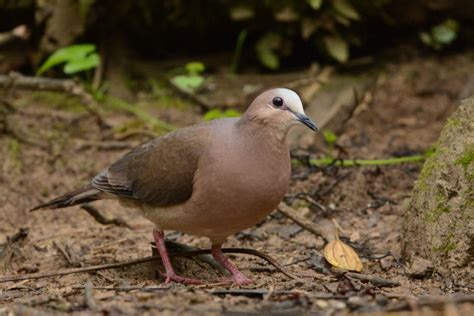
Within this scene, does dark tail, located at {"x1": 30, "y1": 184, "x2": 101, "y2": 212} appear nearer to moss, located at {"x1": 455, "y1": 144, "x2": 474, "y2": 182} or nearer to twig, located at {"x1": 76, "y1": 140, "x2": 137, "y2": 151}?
twig, located at {"x1": 76, "y1": 140, "x2": 137, "y2": 151}

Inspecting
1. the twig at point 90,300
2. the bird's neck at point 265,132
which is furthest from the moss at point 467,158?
the twig at point 90,300

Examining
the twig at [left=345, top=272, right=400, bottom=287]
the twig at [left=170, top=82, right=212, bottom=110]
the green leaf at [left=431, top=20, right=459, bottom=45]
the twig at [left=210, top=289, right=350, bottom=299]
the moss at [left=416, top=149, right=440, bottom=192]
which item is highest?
the green leaf at [left=431, top=20, right=459, bottom=45]

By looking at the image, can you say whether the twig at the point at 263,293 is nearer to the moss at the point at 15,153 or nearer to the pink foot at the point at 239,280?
the pink foot at the point at 239,280

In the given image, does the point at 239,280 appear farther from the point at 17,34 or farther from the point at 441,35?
the point at 441,35

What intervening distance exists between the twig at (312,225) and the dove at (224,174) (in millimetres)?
734

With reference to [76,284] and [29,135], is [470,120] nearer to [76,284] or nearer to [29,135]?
[76,284]

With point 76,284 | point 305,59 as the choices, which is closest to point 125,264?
point 76,284

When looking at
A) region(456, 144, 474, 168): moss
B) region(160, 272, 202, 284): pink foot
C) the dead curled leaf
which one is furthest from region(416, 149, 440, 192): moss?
region(160, 272, 202, 284): pink foot

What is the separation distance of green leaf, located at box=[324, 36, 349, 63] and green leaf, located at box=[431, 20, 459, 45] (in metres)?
1.02

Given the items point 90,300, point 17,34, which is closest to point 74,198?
point 90,300

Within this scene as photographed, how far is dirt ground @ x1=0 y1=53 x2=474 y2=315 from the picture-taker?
3.53m

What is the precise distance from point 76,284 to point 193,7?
4.54 m

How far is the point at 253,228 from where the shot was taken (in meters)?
5.58

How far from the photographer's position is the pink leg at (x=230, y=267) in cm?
439
